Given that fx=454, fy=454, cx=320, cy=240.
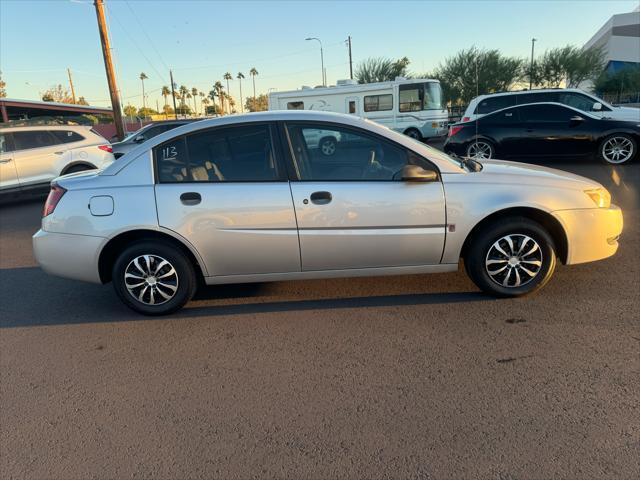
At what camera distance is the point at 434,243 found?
374 centimetres

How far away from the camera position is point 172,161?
3820mm

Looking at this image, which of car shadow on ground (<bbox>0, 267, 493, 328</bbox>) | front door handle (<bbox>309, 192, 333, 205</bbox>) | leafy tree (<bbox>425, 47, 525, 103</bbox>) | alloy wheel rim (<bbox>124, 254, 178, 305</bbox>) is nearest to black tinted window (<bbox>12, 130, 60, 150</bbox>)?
car shadow on ground (<bbox>0, 267, 493, 328</bbox>)

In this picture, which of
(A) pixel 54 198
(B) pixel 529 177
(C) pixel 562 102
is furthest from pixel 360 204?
(C) pixel 562 102

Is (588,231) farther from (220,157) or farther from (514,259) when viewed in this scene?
(220,157)

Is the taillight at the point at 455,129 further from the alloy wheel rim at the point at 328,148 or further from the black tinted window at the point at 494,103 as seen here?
Answer: the alloy wheel rim at the point at 328,148

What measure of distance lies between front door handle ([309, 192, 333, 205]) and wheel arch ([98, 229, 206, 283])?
3.56 ft

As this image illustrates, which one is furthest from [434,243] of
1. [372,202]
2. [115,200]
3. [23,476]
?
[23,476]

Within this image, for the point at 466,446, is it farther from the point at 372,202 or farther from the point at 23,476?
the point at 23,476

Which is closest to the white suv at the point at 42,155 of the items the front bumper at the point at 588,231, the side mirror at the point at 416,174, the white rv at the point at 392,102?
the side mirror at the point at 416,174

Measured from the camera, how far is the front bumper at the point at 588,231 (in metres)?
3.74

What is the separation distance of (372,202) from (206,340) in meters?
1.69

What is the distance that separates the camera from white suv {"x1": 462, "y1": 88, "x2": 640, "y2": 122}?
33.1ft

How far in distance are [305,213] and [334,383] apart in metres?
1.38

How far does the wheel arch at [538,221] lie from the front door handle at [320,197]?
1.21 m
